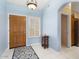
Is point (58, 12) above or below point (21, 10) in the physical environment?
below

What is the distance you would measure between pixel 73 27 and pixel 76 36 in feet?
2.16

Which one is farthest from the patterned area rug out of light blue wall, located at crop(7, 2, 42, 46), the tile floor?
light blue wall, located at crop(7, 2, 42, 46)

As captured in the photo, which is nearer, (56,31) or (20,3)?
(56,31)

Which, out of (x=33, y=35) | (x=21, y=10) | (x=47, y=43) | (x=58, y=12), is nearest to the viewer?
(x=58, y=12)

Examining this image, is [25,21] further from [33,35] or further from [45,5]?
[45,5]

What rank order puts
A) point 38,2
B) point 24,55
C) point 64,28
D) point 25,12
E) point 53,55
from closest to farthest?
point 24,55 → point 53,55 → point 38,2 → point 64,28 → point 25,12

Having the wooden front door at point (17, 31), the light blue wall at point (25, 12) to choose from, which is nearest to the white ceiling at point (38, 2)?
the light blue wall at point (25, 12)

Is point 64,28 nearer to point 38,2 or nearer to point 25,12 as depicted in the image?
point 38,2

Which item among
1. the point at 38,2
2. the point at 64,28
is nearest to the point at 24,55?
the point at 64,28

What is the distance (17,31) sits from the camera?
17.8 ft

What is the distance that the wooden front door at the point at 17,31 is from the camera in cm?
523

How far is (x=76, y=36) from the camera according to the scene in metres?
5.80

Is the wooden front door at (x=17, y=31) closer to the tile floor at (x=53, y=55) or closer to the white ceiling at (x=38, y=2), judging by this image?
the white ceiling at (x=38, y=2)

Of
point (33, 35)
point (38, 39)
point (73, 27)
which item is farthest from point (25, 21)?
point (73, 27)
